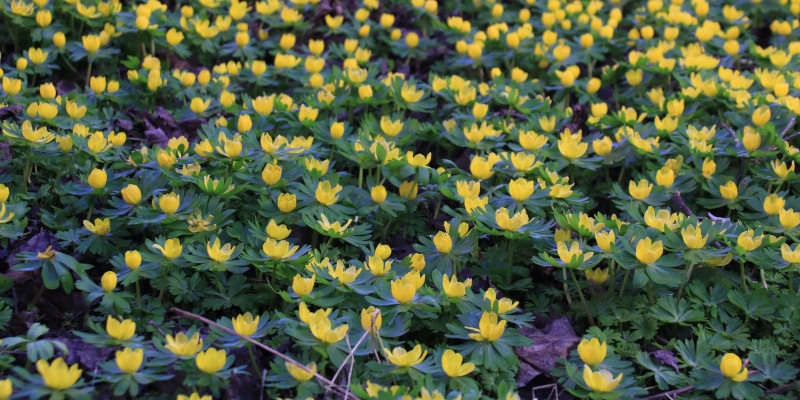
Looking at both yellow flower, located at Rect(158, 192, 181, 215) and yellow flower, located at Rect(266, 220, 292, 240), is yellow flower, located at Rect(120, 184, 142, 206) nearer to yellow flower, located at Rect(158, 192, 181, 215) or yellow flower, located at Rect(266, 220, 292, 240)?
yellow flower, located at Rect(158, 192, 181, 215)

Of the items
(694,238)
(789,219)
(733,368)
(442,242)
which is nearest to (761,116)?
(789,219)

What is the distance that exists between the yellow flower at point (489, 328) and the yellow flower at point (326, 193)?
0.74 metres

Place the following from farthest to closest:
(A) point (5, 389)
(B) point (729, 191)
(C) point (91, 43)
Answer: (C) point (91, 43) → (B) point (729, 191) → (A) point (5, 389)

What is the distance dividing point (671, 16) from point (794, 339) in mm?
2548

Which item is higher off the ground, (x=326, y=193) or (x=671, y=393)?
(x=326, y=193)

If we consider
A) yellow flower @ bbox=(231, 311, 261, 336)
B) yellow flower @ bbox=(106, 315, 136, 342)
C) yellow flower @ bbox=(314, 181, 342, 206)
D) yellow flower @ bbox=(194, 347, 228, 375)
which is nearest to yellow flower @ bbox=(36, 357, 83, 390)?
yellow flower @ bbox=(106, 315, 136, 342)

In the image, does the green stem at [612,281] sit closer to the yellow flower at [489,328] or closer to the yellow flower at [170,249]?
the yellow flower at [489,328]

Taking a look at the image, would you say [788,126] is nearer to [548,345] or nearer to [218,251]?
[548,345]

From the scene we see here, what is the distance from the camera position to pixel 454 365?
2.01 metres

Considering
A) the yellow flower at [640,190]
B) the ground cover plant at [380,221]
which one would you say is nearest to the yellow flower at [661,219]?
the ground cover plant at [380,221]

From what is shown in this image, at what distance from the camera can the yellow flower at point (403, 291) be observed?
7.16 feet

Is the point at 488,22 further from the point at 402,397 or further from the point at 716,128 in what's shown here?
the point at 402,397

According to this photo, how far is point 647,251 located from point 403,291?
75 cm

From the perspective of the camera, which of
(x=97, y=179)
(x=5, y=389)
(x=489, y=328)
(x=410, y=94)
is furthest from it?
(x=410, y=94)
